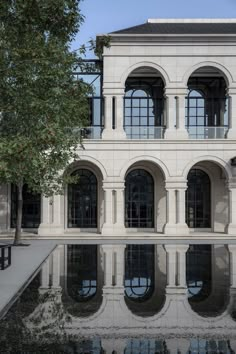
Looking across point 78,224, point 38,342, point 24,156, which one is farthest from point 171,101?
point 38,342

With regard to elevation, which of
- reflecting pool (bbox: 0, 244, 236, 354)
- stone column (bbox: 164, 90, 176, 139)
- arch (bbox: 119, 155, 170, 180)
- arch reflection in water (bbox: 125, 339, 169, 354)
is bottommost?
arch reflection in water (bbox: 125, 339, 169, 354)

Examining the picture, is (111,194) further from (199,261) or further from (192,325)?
(192,325)

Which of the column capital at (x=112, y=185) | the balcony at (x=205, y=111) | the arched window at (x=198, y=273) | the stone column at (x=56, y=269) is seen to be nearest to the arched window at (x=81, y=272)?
the stone column at (x=56, y=269)

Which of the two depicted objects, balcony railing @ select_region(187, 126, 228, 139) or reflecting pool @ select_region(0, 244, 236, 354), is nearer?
reflecting pool @ select_region(0, 244, 236, 354)

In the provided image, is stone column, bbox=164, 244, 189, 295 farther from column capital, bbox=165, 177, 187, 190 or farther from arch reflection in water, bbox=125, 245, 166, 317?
column capital, bbox=165, 177, 187, 190

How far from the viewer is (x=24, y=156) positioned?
9.47m

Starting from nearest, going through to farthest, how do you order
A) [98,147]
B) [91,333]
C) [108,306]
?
[91,333] → [108,306] → [98,147]

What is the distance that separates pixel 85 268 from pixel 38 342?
9.36 meters

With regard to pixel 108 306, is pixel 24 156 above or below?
above

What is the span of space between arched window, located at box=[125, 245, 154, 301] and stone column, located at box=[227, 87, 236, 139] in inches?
452

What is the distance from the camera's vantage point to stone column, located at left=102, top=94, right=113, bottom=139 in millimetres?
31984

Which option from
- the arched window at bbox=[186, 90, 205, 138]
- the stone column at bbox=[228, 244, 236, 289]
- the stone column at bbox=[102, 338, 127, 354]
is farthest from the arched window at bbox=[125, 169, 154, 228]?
the stone column at bbox=[102, 338, 127, 354]

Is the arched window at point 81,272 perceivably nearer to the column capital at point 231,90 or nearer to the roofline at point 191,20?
the column capital at point 231,90

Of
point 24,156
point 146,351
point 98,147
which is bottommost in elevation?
point 146,351
